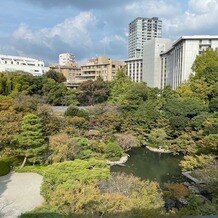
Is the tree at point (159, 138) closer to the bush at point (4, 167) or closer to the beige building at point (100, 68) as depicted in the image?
the bush at point (4, 167)

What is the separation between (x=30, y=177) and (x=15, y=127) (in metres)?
3.00

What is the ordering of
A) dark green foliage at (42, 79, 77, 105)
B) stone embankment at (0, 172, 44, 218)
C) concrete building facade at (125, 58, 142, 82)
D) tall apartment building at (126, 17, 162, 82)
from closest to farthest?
1. stone embankment at (0, 172, 44, 218)
2. dark green foliage at (42, 79, 77, 105)
3. concrete building facade at (125, 58, 142, 82)
4. tall apartment building at (126, 17, 162, 82)

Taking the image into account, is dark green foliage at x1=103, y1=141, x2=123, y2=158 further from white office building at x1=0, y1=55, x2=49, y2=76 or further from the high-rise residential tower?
the high-rise residential tower

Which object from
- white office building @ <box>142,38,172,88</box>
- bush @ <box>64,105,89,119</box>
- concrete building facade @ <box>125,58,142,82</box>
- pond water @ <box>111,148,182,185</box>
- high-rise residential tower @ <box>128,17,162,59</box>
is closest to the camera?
pond water @ <box>111,148,182,185</box>

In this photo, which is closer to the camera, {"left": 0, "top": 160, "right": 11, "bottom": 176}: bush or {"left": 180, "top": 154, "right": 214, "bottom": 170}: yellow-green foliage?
{"left": 0, "top": 160, "right": 11, "bottom": 176}: bush

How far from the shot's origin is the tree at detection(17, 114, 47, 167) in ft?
51.4

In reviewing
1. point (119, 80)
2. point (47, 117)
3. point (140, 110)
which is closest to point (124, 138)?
point (140, 110)

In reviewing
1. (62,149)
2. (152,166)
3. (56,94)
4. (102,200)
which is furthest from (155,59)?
(102,200)

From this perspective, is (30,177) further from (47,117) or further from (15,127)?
(47,117)

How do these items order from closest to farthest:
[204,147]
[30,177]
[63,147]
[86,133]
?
1. [30,177]
2. [63,147]
3. [204,147]
4. [86,133]

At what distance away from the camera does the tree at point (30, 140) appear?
15.7 meters

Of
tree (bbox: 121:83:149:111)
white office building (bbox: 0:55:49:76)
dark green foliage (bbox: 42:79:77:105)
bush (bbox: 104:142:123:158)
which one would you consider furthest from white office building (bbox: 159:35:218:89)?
white office building (bbox: 0:55:49:76)

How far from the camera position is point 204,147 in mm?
17578

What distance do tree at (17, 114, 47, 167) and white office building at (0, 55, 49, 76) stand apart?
44.3 meters
